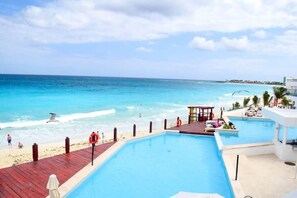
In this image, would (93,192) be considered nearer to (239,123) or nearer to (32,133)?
(32,133)

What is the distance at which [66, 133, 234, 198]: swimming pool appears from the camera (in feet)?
30.5

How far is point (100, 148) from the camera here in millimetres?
13664

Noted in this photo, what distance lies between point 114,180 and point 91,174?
0.99m

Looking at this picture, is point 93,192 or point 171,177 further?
point 171,177

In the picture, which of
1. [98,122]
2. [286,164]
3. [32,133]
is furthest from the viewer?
[98,122]

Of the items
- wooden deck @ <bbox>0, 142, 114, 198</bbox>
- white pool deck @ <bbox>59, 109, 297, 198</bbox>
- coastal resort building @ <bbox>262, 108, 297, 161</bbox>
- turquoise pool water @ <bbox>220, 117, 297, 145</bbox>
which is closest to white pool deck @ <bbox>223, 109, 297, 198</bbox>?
white pool deck @ <bbox>59, 109, 297, 198</bbox>

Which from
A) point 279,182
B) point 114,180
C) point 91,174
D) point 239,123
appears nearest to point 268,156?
point 279,182

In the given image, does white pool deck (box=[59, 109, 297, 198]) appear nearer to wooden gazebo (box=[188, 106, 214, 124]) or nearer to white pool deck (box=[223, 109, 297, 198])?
white pool deck (box=[223, 109, 297, 198])

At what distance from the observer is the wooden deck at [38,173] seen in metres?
8.20

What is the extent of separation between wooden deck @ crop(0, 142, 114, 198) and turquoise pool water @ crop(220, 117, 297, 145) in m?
8.89

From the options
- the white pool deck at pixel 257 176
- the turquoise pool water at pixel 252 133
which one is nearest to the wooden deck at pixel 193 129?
the turquoise pool water at pixel 252 133

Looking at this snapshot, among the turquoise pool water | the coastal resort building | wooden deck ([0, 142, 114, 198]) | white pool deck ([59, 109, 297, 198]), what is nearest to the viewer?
wooden deck ([0, 142, 114, 198])

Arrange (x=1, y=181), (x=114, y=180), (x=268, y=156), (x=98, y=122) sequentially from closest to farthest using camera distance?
(x=1, y=181) < (x=114, y=180) < (x=268, y=156) < (x=98, y=122)

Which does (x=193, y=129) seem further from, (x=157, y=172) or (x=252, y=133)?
(x=157, y=172)
